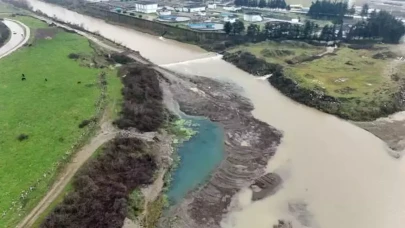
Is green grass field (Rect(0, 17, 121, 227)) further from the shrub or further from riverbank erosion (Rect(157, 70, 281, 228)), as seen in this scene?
riverbank erosion (Rect(157, 70, 281, 228))

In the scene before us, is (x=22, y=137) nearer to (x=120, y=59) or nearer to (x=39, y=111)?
(x=39, y=111)

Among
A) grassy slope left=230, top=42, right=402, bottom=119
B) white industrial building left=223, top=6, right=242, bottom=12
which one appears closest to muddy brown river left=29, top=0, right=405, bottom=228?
grassy slope left=230, top=42, right=402, bottom=119

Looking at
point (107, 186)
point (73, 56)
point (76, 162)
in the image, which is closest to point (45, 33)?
point (73, 56)

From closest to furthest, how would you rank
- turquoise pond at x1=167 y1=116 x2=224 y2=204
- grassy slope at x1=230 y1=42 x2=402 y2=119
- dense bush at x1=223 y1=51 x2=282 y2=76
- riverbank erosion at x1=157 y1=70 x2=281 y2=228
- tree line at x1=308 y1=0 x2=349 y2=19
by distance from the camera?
riverbank erosion at x1=157 y1=70 x2=281 y2=228, turquoise pond at x1=167 y1=116 x2=224 y2=204, grassy slope at x1=230 y1=42 x2=402 y2=119, dense bush at x1=223 y1=51 x2=282 y2=76, tree line at x1=308 y1=0 x2=349 y2=19

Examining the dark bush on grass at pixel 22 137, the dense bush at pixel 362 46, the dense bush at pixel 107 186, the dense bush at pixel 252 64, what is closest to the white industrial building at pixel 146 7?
the dense bush at pixel 252 64

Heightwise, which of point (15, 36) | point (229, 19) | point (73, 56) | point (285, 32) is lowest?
point (73, 56)

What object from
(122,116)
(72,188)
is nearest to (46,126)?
(122,116)
